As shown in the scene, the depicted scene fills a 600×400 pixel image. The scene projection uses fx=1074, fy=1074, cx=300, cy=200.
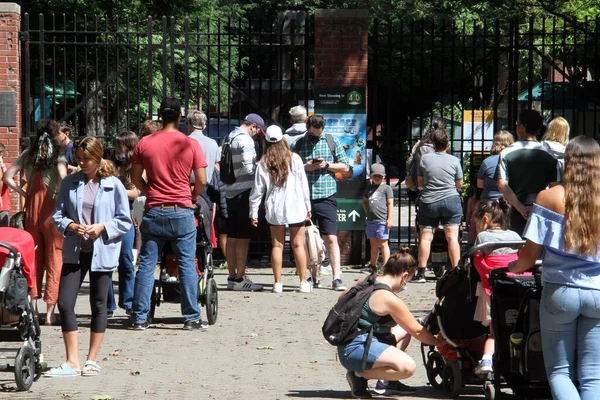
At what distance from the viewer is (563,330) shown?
17.7ft

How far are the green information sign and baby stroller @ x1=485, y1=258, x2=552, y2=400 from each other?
23.6 ft

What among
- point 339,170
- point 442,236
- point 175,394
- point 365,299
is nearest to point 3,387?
point 175,394

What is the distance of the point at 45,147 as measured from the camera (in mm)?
9188

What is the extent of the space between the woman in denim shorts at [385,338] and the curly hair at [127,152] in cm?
419

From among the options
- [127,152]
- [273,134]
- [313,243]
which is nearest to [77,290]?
[127,152]

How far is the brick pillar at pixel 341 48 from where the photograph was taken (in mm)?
13531

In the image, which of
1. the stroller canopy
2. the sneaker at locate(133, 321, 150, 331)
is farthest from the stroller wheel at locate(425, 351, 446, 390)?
the sneaker at locate(133, 321, 150, 331)

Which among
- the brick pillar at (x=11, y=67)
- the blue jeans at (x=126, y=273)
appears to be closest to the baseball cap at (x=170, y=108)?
the blue jeans at (x=126, y=273)

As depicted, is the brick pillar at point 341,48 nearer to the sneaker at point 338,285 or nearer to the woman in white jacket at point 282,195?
the woman in white jacket at point 282,195

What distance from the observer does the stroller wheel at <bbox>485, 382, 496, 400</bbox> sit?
6.38 m

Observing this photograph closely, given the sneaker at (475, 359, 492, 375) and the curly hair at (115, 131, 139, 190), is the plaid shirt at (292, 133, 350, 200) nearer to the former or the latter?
the curly hair at (115, 131, 139, 190)

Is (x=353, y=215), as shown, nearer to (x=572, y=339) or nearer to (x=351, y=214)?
(x=351, y=214)

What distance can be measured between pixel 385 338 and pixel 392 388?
421mm

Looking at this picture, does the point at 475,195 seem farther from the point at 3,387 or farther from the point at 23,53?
the point at 3,387
